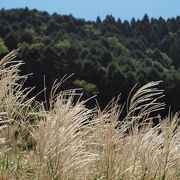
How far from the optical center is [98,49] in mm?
45344

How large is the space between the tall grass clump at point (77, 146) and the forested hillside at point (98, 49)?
1011 inches

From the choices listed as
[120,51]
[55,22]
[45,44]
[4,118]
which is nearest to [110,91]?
[45,44]

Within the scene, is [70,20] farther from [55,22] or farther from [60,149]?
[60,149]

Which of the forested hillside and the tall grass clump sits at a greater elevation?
the forested hillside

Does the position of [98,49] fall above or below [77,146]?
above

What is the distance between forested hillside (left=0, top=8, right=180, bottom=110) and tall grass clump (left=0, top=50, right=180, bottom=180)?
84.2ft

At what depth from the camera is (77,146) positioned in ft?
8.61

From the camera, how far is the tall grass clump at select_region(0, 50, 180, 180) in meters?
2.57

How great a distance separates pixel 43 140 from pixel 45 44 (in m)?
39.8

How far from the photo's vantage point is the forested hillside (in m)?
36.7

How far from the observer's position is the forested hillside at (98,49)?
36719 mm

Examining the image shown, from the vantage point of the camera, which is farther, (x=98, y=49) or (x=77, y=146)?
(x=98, y=49)

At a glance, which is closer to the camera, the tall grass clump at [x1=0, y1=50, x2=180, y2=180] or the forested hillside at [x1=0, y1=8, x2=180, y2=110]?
the tall grass clump at [x1=0, y1=50, x2=180, y2=180]

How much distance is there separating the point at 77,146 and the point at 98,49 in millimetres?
42890
